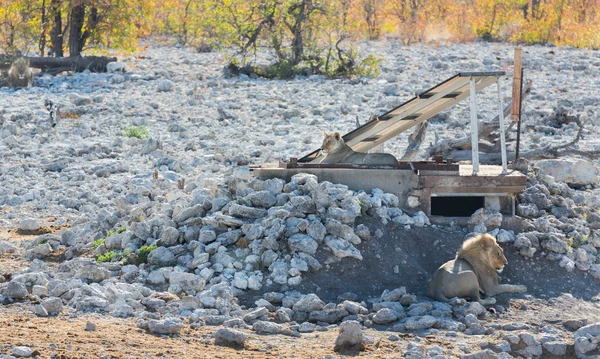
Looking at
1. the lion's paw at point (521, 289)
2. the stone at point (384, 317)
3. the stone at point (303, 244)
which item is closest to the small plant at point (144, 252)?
the stone at point (303, 244)

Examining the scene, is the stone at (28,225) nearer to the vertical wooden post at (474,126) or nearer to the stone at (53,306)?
the stone at (53,306)

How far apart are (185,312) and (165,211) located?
2.16 m

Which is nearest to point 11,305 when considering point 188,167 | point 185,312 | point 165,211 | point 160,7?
point 185,312

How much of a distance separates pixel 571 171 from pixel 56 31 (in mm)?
12974

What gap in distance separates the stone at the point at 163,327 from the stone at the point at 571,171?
644cm

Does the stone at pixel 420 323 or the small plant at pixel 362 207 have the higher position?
the small plant at pixel 362 207

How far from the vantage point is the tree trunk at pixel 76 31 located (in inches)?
848

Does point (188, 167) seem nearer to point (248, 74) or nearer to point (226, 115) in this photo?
point (226, 115)

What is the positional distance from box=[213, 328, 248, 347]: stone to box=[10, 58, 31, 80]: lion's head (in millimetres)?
13465

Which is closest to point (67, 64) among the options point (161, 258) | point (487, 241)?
point (161, 258)

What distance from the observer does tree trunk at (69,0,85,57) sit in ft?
70.6

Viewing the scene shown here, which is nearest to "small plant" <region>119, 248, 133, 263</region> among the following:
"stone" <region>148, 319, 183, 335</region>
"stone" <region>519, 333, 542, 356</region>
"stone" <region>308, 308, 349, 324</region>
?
"stone" <region>148, 319, 183, 335</region>

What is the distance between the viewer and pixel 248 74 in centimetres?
2077

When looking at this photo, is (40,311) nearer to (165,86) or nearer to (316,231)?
(316,231)
